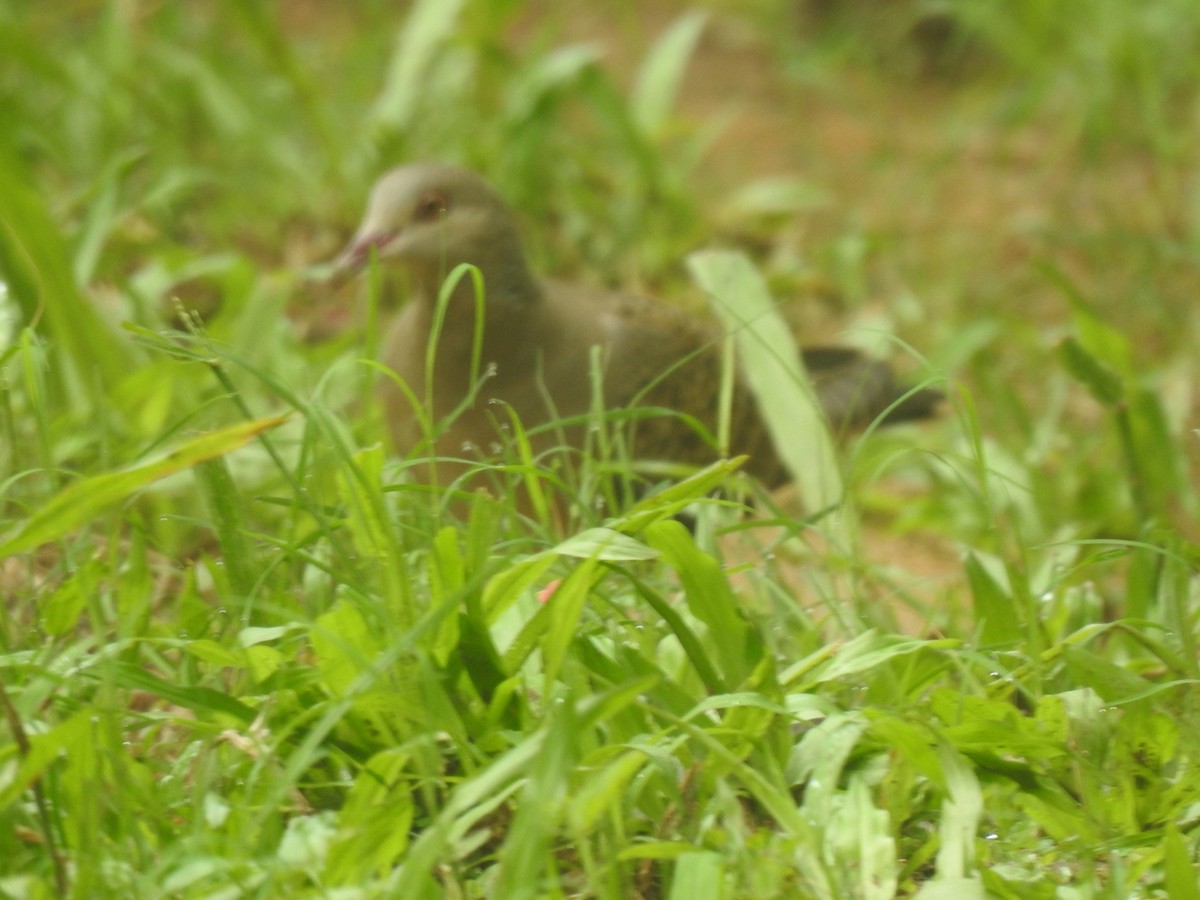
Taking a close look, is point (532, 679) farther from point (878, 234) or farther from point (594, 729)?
point (878, 234)

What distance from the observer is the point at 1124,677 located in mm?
1674

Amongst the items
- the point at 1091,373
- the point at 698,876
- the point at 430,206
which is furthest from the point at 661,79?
the point at 698,876

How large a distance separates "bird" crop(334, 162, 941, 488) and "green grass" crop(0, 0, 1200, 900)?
0.13 m

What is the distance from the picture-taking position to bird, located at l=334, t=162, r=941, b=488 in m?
2.74

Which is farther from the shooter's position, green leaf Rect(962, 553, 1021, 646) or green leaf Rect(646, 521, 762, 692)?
green leaf Rect(962, 553, 1021, 646)

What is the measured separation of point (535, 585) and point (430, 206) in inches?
50.5

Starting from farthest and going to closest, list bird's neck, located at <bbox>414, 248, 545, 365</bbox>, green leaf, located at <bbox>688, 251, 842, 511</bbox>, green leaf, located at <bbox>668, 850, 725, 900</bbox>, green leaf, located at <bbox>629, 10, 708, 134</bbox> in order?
green leaf, located at <bbox>629, 10, 708, 134</bbox>
bird's neck, located at <bbox>414, 248, 545, 365</bbox>
green leaf, located at <bbox>688, 251, 842, 511</bbox>
green leaf, located at <bbox>668, 850, 725, 900</bbox>

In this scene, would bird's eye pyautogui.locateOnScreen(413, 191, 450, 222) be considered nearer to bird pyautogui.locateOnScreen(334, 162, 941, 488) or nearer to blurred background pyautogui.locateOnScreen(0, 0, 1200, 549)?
bird pyautogui.locateOnScreen(334, 162, 941, 488)

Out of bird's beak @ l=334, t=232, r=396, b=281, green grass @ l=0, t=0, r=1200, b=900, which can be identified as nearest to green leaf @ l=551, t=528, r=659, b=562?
green grass @ l=0, t=0, r=1200, b=900

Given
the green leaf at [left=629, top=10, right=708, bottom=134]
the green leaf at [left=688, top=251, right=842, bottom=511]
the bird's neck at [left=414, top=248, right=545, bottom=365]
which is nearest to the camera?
the green leaf at [left=688, top=251, right=842, bottom=511]

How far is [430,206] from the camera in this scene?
113 inches

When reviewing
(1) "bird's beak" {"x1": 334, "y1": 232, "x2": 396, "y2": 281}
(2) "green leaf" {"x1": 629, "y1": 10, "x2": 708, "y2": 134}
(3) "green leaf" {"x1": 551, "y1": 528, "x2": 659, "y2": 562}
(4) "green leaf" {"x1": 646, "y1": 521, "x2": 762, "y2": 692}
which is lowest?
(4) "green leaf" {"x1": 646, "y1": 521, "x2": 762, "y2": 692}

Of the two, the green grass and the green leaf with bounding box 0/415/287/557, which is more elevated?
the green leaf with bounding box 0/415/287/557

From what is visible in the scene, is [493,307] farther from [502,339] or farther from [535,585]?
[535,585]
